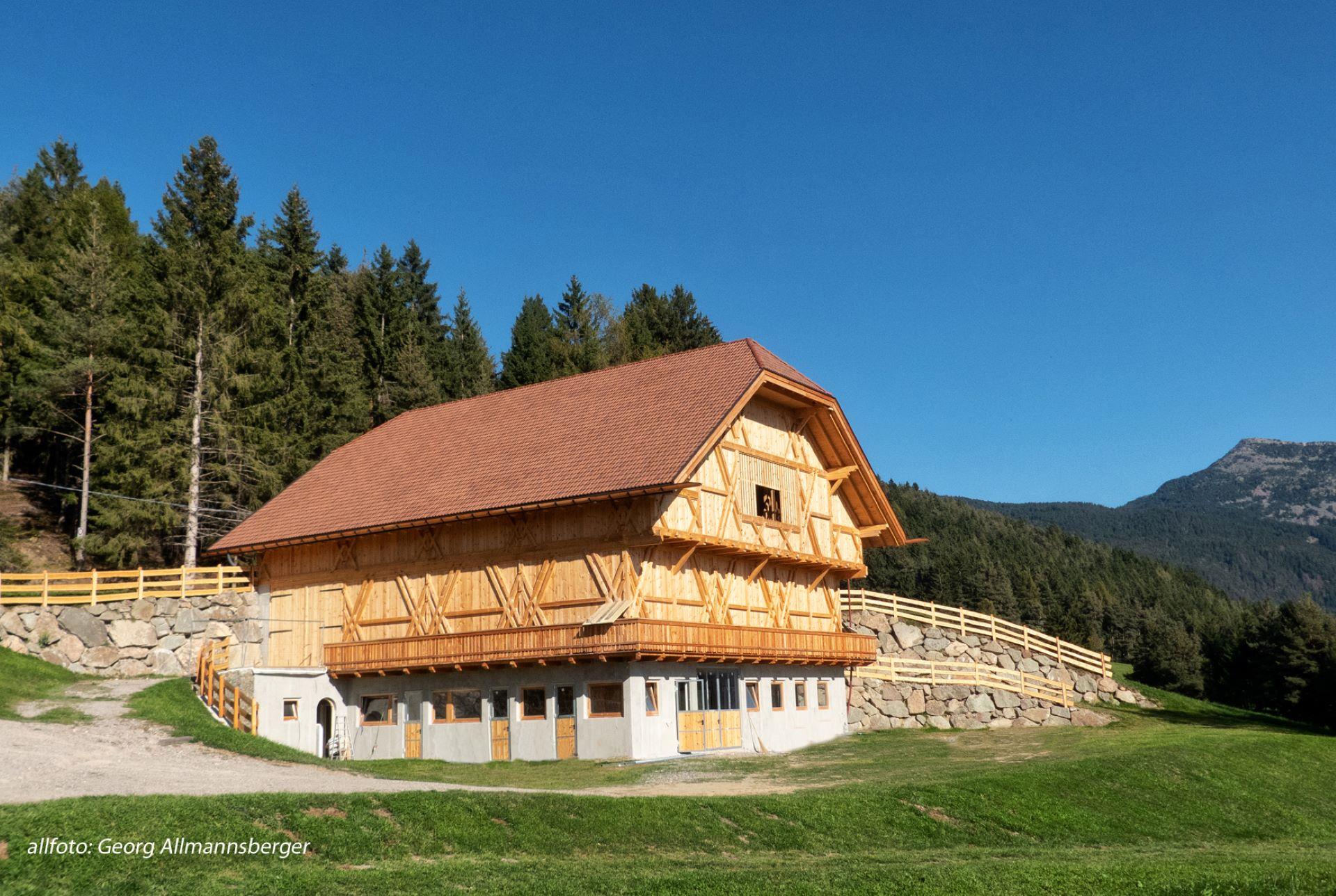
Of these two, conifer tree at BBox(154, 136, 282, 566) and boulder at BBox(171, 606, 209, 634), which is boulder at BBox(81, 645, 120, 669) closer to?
boulder at BBox(171, 606, 209, 634)

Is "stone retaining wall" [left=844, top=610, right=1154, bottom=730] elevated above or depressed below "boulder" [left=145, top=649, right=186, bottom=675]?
below

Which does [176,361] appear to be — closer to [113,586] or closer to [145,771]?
[113,586]

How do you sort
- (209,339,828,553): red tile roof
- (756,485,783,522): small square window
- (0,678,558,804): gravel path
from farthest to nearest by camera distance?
(756,485,783,522): small square window < (209,339,828,553): red tile roof < (0,678,558,804): gravel path

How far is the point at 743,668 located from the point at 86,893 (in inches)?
927

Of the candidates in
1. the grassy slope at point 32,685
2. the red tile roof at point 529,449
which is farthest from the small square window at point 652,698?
the grassy slope at point 32,685

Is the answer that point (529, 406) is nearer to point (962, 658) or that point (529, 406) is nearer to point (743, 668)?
point (743, 668)

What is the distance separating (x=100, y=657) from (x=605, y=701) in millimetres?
15016

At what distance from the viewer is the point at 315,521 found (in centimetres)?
3547

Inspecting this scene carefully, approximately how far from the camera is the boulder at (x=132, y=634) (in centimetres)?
3288

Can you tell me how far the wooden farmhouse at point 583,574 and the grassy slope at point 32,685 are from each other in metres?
5.17

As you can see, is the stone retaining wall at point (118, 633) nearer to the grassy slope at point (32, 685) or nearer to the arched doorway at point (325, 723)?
the grassy slope at point (32, 685)

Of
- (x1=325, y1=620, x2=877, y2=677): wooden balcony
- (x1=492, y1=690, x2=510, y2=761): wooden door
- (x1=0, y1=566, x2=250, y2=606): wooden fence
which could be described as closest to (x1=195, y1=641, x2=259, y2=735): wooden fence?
(x1=325, y1=620, x2=877, y2=677): wooden balcony

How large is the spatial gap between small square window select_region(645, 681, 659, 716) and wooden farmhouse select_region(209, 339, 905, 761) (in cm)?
8

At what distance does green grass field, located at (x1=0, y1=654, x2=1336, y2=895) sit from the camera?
12.8 metres
